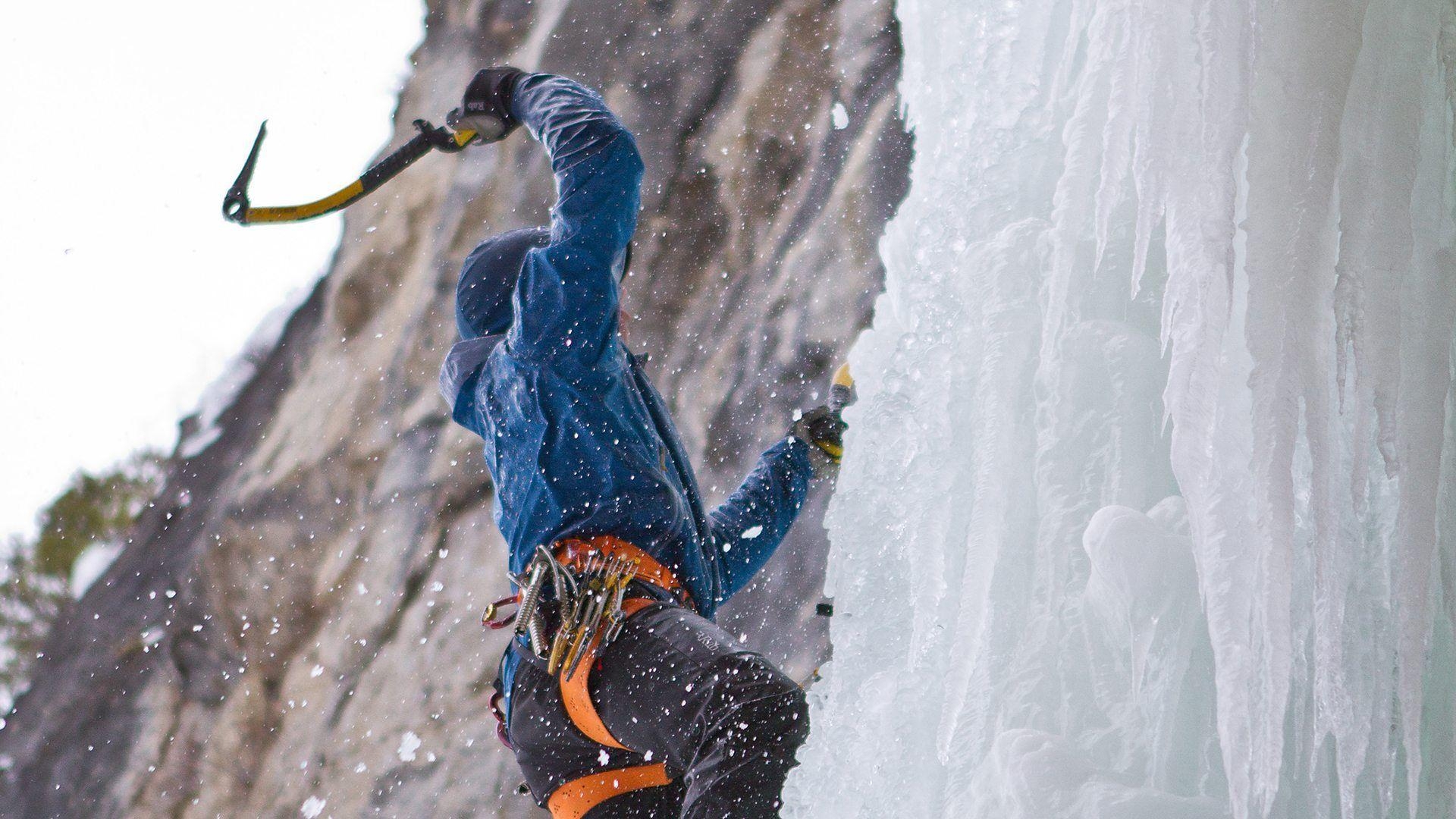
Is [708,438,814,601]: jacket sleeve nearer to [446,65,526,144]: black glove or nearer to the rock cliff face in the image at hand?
[446,65,526,144]: black glove

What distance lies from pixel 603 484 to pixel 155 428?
Answer: 2950mm

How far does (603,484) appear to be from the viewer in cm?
134

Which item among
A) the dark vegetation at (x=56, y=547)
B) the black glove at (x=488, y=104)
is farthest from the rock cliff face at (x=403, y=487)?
the black glove at (x=488, y=104)

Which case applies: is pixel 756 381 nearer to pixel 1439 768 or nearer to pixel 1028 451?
pixel 1028 451

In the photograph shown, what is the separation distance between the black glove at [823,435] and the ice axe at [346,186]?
2.24 feet

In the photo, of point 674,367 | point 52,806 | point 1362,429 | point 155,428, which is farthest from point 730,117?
point 52,806

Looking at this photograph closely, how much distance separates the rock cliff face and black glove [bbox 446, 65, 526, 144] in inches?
67.9

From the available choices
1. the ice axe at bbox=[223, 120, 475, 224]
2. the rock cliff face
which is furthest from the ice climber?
the rock cliff face

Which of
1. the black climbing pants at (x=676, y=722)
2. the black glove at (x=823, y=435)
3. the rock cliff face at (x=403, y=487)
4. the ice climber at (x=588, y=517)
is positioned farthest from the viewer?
the rock cliff face at (x=403, y=487)

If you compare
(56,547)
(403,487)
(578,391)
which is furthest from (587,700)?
(56,547)

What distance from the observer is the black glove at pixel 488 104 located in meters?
1.51

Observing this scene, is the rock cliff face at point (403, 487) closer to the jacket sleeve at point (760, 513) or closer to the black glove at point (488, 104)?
the jacket sleeve at point (760, 513)

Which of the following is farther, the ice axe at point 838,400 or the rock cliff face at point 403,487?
the rock cliff face at point 403,487

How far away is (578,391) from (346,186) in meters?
0.74
